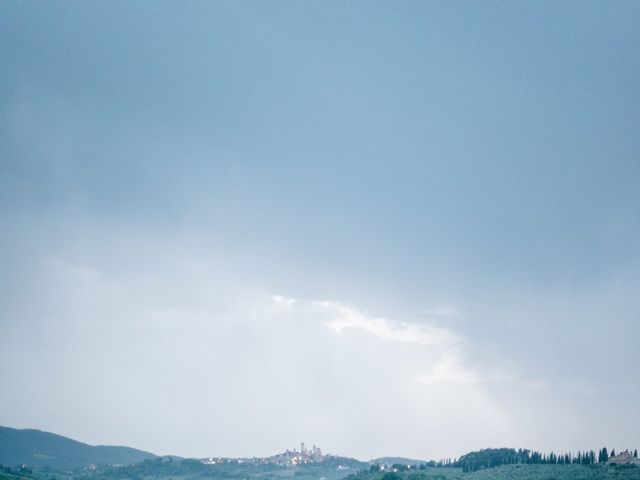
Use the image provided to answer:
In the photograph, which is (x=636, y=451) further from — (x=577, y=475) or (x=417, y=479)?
(x=417, y=479)

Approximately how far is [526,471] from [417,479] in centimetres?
3482

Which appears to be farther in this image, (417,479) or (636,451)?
(417,479)

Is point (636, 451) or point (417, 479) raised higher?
point (636, 451)

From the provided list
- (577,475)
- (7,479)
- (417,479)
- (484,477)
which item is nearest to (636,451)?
(577,475)

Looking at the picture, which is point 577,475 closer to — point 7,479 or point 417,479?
point 417,479

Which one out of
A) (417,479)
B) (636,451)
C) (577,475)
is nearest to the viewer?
(577,475)

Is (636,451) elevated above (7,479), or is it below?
above

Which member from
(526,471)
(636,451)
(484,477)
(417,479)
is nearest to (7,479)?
(417,479)

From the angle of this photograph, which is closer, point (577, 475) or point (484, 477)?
A: point (577, 475)

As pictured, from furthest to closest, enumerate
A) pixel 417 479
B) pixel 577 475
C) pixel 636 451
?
1. pixel 417 479
2. pixel 636 451
3. pixel 577 475

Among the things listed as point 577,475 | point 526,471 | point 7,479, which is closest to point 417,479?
point 526,471

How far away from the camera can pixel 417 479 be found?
198500mm

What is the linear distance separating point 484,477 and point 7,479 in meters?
150

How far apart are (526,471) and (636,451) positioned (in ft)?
107
